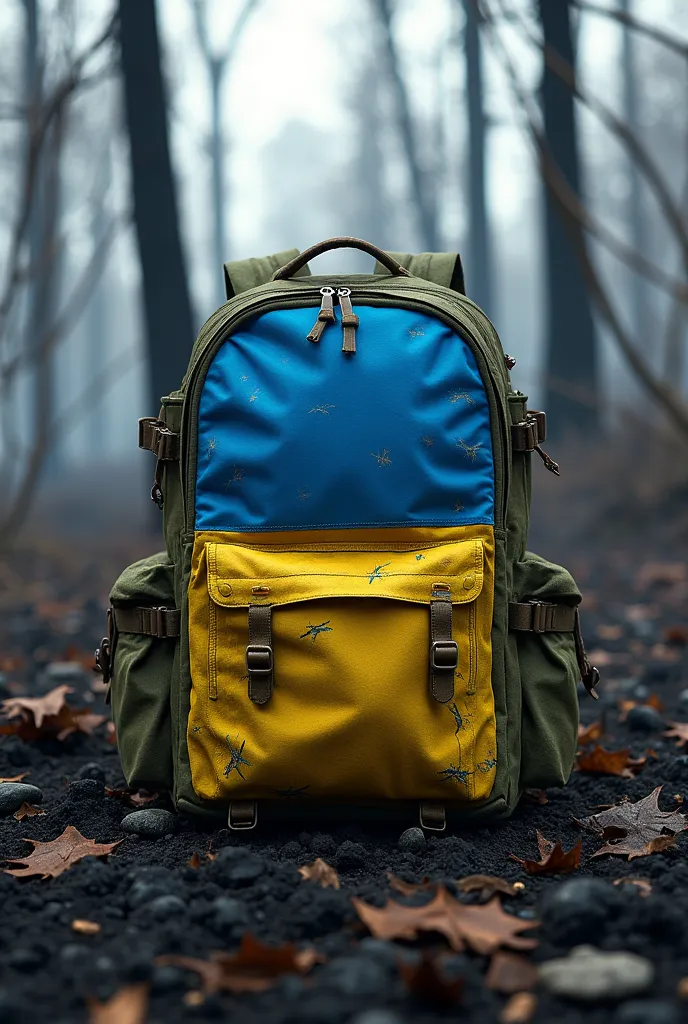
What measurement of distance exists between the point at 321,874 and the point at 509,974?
1.99 ft

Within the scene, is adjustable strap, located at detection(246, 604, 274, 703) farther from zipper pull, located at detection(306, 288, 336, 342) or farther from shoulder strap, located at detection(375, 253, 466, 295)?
shoulder strap, located at detection(375, 253, 466, 295)

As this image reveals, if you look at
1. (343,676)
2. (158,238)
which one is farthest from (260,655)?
(158,238)

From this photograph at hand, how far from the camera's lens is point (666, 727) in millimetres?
3555

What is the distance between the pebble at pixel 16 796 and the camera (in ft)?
9.09

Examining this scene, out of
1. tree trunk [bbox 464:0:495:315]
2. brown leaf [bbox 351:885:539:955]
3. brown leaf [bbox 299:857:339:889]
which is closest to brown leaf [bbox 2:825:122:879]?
brown leaf [bbox 299:857:339:889]

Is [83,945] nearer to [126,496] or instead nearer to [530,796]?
[530,796]

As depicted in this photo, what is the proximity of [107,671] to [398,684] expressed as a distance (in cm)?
90

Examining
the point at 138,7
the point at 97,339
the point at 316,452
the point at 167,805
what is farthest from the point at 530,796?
the point at 97,339

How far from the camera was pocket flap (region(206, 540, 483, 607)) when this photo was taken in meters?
2.45

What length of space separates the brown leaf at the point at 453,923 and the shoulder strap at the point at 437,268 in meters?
1.61

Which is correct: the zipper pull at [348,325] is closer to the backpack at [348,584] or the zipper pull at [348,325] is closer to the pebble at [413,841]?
the backpack at [348,584]

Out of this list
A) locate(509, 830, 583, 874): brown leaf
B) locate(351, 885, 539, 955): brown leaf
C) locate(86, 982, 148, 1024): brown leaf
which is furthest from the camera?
locate(509, 830, 583, 874): brown leaf

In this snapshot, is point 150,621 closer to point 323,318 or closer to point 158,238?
point 323,318

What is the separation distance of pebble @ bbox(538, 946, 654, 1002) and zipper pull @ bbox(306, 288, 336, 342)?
4.82 feet
